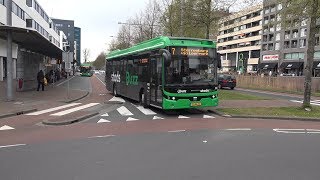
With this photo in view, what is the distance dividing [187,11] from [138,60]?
9666 mm

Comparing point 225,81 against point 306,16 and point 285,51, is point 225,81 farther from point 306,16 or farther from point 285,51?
point 285,51

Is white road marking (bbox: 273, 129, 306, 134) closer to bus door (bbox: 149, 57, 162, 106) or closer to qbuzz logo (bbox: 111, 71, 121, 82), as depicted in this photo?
bus door (bbox: 149, 57, 162, 106)

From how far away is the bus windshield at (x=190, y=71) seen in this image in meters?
16.4

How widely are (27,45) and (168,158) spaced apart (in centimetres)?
2490

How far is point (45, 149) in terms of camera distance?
943 centimetres

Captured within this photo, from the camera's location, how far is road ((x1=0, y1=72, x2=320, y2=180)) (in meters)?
7.22

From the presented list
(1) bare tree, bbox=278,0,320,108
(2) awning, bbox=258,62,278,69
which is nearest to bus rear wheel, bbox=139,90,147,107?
(1) bare tree, bbox=278,0,320,108

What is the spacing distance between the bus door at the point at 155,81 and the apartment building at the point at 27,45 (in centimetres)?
722

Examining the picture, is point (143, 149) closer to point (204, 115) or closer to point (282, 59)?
point (204, 115)

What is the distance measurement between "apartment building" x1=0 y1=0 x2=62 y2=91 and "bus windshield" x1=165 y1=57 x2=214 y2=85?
8.55 m

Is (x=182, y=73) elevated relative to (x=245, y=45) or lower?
lower

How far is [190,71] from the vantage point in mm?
16703

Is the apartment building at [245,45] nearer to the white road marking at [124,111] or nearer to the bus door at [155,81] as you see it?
the white road marking at [124,111]

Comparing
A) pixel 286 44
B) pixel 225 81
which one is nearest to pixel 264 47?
pixel 286 44
